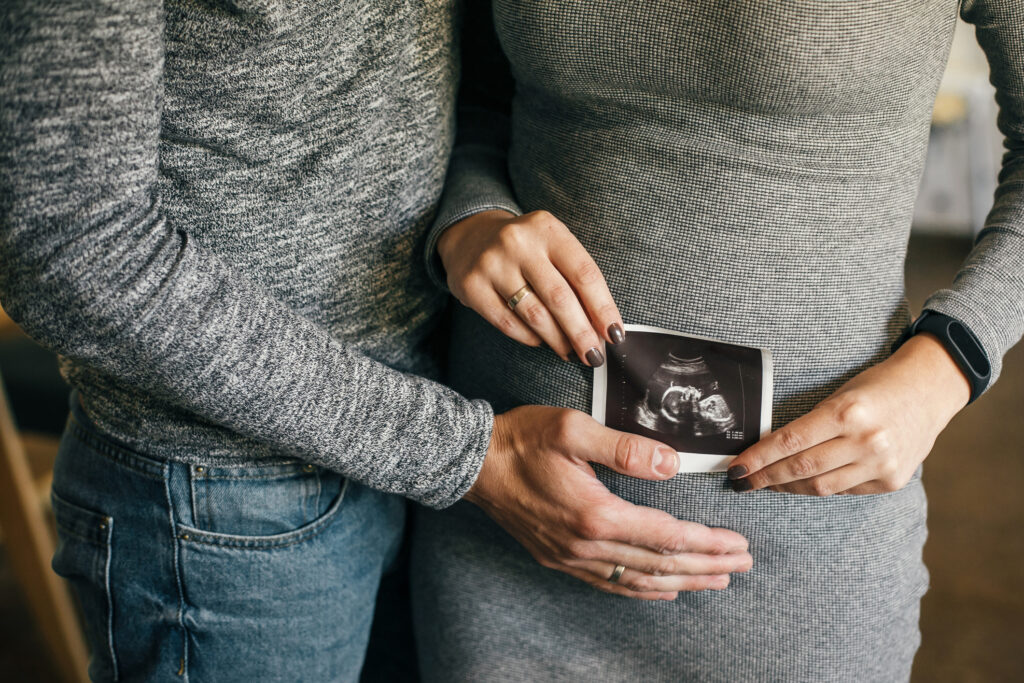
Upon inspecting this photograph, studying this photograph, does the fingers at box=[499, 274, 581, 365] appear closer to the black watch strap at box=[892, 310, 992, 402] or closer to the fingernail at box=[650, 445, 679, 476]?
the fingernail at box=[650, 445, 679, 476]

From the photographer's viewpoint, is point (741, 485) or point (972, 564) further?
point (972, 564)

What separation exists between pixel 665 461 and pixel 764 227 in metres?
0.24

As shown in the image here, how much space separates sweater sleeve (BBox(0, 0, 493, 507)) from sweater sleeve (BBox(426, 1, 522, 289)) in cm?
19

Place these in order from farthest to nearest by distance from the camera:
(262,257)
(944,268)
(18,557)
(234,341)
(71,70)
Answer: (944,268), (18,557), (262,257), (234,341), (71,70)

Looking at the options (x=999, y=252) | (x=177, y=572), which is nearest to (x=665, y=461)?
(x=999, y=252)

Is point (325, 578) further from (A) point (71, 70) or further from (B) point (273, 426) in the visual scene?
(A) point (71, 70)

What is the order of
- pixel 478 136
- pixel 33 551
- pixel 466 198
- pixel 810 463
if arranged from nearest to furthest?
1. pixel 810 463
2. pixel 466 198
3. pixel 478 136
4. pixel 33 551

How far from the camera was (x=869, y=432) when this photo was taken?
674 mm

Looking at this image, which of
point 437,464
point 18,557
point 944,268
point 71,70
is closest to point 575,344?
point 437,464

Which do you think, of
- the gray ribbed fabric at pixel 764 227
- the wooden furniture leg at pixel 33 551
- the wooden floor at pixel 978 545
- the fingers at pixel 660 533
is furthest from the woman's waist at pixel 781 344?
the wooden floor at pixel 978 545

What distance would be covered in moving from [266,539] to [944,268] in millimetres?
3365

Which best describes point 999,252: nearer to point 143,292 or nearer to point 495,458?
point 495,458

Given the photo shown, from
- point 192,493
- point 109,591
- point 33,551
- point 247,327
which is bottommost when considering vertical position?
point 33,551

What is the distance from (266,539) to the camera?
2.52 ft
